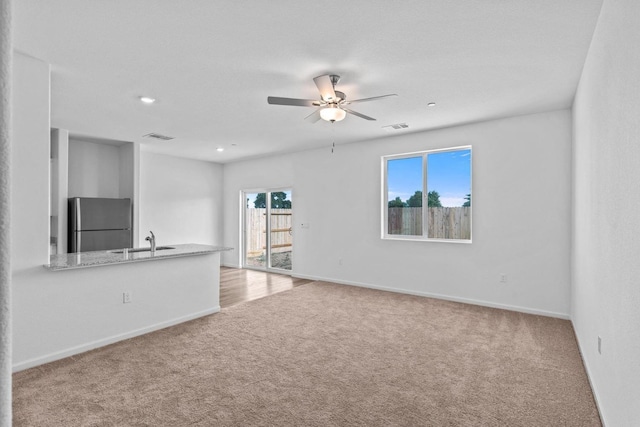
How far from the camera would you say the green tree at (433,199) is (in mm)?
5325

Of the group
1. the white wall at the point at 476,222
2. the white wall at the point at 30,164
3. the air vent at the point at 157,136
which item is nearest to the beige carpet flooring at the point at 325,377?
the white wall at the point at 476,222

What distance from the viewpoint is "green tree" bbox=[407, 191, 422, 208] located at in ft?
18.1

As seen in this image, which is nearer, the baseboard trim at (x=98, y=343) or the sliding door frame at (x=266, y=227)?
the baseboard trim at (x=98, y=343)

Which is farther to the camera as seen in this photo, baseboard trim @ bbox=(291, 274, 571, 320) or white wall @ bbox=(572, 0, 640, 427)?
baseboard trim @ bbox=(291, 274, 571, 320)

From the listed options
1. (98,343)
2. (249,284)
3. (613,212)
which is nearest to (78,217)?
(98,343)

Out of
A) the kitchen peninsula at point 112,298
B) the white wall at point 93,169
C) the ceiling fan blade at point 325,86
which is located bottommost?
the kitchen peninsula at point 112,298

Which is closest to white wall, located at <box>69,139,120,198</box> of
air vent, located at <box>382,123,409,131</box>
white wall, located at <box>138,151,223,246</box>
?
white wall, located at <box>138,151,223,246</box>

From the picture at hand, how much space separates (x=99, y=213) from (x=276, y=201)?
133 inches

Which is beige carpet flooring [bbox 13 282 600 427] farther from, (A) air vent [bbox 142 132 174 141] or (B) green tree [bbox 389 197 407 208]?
(A) air vent [bbox 142 132 174 141]

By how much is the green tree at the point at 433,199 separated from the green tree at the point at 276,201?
314 centimetres

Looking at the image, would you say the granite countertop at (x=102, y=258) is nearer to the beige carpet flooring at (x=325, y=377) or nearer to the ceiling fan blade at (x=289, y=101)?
the beige carpet flooring at (x=325, y=377)

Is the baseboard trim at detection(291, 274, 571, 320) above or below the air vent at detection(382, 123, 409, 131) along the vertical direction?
below

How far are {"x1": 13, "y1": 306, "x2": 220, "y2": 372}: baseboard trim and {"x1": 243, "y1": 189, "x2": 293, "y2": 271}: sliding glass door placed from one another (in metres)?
3.28

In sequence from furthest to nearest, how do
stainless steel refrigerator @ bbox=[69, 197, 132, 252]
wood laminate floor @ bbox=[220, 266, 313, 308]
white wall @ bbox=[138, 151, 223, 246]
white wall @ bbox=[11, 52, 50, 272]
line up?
white wall @ bbox=[138, 151, 223, 246] → wood laminate floor @ bbox=[220, 266, 313, 308] → stainless steel refrigerator @ bbox=[69, 197, 132, 252] → white wall @ bbox=[11, 52, 50, 272]
